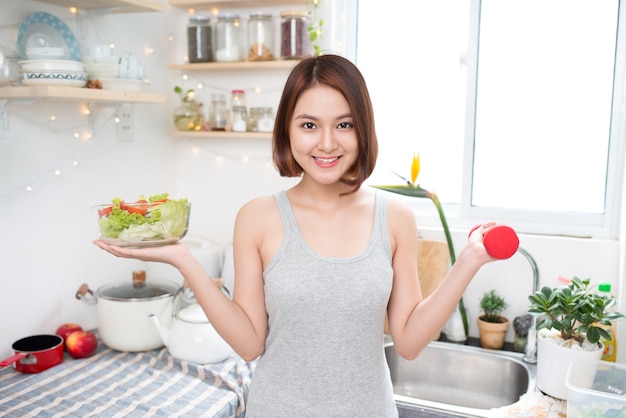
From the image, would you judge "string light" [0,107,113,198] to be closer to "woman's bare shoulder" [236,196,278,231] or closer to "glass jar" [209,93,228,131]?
"glass jar" [209,93,228,131]

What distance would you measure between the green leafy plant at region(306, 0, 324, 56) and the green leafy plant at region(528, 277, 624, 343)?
3.64 feet

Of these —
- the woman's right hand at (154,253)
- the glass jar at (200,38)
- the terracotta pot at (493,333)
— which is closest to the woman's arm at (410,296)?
the woman's right hand at (154,253)

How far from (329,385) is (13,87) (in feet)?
3.63

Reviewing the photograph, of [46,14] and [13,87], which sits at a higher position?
[46,14]

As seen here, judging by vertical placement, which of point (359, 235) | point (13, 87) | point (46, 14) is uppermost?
point (46, 14)

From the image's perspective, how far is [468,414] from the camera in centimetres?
147

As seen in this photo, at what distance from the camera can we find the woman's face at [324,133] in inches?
42.0

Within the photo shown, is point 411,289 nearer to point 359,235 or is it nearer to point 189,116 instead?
point 359,235

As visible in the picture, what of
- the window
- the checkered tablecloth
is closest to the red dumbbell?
the checkered tablecloth

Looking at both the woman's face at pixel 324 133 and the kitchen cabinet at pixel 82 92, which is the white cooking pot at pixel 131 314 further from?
the woman's face at pixel 324 133

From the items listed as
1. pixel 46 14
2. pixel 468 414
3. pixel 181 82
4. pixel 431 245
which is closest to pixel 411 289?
pixel 468 414

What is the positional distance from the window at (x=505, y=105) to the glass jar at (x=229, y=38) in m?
0.45

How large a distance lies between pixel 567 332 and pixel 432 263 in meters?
0.58

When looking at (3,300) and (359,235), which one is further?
(3,300)
